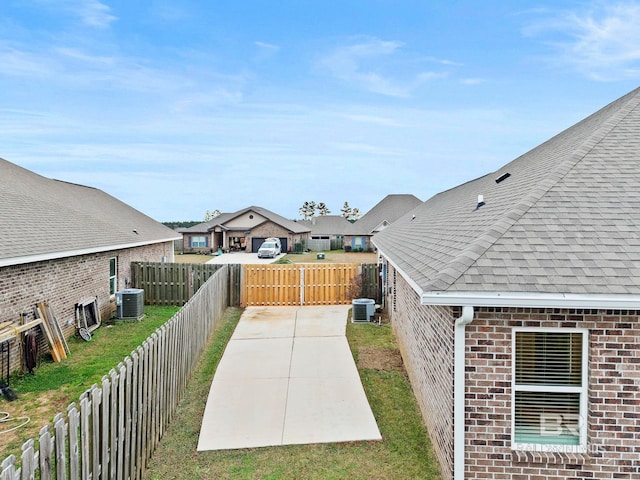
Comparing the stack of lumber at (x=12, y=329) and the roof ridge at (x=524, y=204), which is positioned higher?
the roof ridge at (x=524, y=204)

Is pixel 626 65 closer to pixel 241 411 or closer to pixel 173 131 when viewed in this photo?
pixel 241 411

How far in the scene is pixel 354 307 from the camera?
1433 cm

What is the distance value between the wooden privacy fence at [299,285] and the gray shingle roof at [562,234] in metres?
9.68

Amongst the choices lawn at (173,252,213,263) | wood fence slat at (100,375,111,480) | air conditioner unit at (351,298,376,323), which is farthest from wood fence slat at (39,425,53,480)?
lawn at (173,252,213,263)

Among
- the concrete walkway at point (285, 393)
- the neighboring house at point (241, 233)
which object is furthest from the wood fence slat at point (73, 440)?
the neighboring house at point (241, 233)

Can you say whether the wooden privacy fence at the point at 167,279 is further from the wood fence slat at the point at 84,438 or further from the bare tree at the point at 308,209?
the bare tree at the point at 308,209

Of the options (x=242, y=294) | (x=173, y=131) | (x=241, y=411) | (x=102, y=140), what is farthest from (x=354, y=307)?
(x=102, y=140)

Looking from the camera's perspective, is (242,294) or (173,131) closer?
(242,294)

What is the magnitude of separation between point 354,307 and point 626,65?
1563 centimetres

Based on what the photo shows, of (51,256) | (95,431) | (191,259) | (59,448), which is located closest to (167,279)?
(51,256)

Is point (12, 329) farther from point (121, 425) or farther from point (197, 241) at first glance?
point (197, 241)

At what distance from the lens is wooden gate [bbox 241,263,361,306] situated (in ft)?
56.9

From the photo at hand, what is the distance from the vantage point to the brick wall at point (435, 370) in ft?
16.5

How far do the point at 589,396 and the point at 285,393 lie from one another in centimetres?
520
